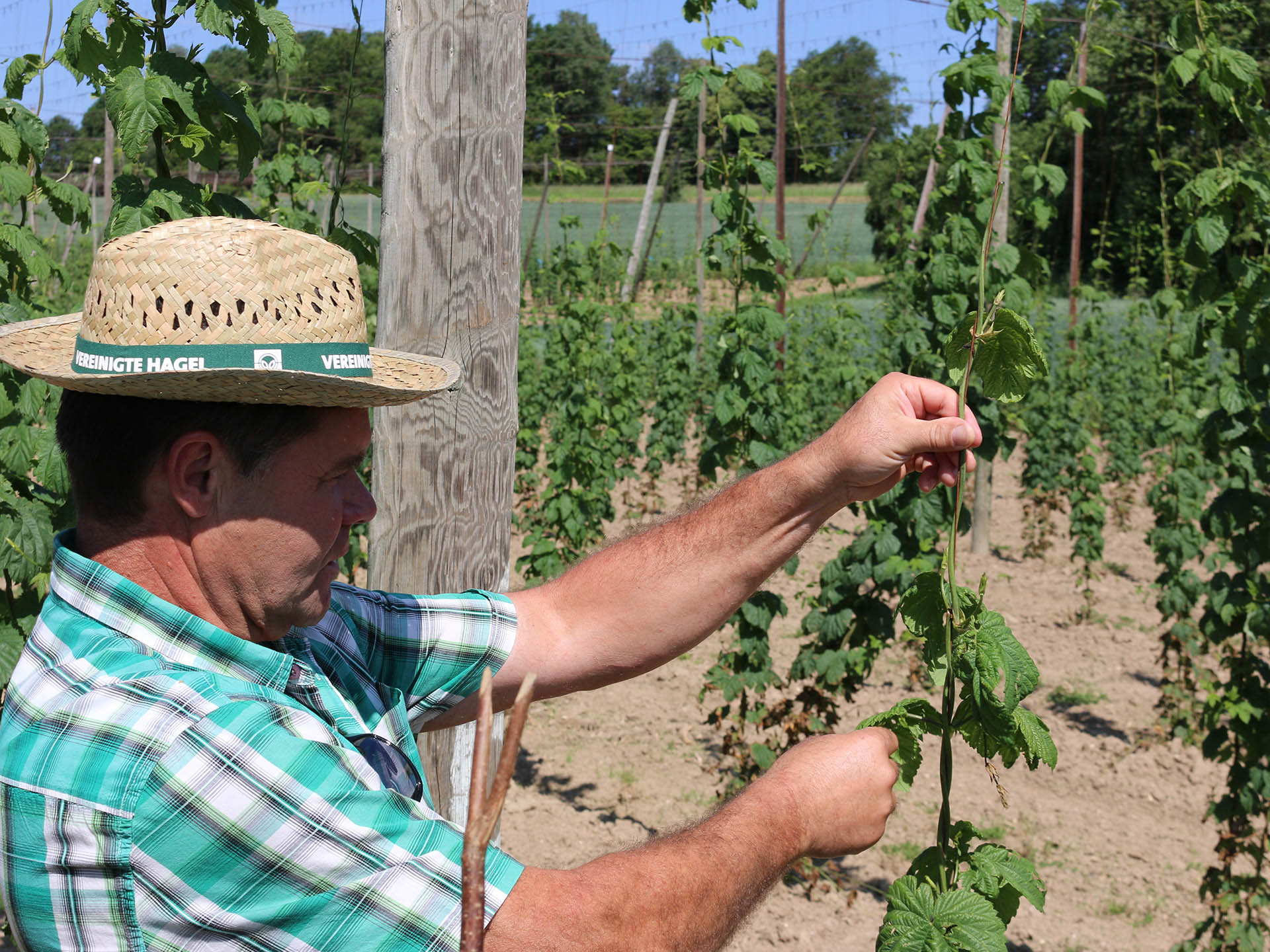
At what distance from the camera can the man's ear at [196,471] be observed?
4.34 feet

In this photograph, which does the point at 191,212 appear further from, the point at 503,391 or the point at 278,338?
the point at 278,338

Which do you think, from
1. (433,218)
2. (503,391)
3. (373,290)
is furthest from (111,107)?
(373,290)

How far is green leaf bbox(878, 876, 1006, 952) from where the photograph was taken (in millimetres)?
1694

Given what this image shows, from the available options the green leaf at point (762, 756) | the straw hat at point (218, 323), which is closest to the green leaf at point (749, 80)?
the green leaf at point (762, 756)

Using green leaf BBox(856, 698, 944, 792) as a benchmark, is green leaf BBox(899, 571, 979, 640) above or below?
above

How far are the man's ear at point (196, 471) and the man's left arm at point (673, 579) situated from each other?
0.73 m

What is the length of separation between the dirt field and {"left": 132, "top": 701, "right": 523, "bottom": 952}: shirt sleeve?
2.64m

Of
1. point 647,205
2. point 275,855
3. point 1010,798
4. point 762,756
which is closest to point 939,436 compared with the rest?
point 275,855

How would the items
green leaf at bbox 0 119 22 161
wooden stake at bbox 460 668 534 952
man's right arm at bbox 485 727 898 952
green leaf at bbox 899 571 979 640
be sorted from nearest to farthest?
wooden stake at bbox 460 668 534 952
man's right arm at bbox 485 727 898 952
green leaf at bbox 899 571 979 640
green leaf at bbox 0 119 22 161

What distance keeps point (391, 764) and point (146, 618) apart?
0.41 meters

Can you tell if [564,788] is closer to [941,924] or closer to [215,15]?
[941,924]

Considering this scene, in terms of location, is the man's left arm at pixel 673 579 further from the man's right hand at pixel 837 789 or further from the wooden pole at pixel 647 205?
the wooden pole at pixel 647 205

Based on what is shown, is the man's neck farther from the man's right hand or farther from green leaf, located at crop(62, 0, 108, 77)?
green leaf, located at crop(62, 0, 108, 77)

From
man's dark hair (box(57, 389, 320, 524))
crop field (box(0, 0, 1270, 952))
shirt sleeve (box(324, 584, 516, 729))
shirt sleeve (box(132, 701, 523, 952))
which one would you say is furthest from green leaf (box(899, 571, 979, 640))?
man's dark hair (box(57, 389, 320, 524))
